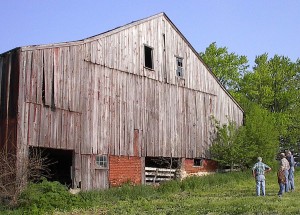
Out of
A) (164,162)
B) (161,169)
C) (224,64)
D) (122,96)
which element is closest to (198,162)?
(164,162)

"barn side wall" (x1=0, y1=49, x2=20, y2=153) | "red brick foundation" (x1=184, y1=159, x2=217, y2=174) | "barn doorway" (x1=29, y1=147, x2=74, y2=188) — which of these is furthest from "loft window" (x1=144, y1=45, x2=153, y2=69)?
"barn side wall" (x1=0, y1=49, x2=20, y2=153)

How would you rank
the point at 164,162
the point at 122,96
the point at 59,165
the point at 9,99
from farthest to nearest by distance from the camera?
the point at 164,162 → the point at 59,165 → the point at 122,96 → the point at 9,99

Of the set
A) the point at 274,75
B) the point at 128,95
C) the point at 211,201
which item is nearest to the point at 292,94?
the point at 274,75

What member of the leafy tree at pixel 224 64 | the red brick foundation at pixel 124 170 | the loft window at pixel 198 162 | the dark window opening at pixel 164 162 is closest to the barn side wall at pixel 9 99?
the red brick foundation at pixel 124 170

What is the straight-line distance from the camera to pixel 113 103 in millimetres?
22016

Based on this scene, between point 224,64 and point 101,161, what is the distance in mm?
29284

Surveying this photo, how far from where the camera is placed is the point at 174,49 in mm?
25938

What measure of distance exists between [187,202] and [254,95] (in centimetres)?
3167

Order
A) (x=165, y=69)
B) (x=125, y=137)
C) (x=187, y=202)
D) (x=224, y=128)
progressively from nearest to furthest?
(x=187, y=202) < (x=125, y=137) < (x=165, y=69) < (x=224, y=128)

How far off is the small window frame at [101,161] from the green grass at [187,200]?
4.20 ft

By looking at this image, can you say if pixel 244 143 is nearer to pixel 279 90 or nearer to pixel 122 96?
pixel 122 96

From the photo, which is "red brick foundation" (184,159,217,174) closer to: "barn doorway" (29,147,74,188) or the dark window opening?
the dark window opening

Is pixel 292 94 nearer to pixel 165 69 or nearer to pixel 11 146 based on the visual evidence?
pixel 165 69

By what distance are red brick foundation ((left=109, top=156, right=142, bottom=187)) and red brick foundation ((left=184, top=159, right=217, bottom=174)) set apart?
396 centimetres
